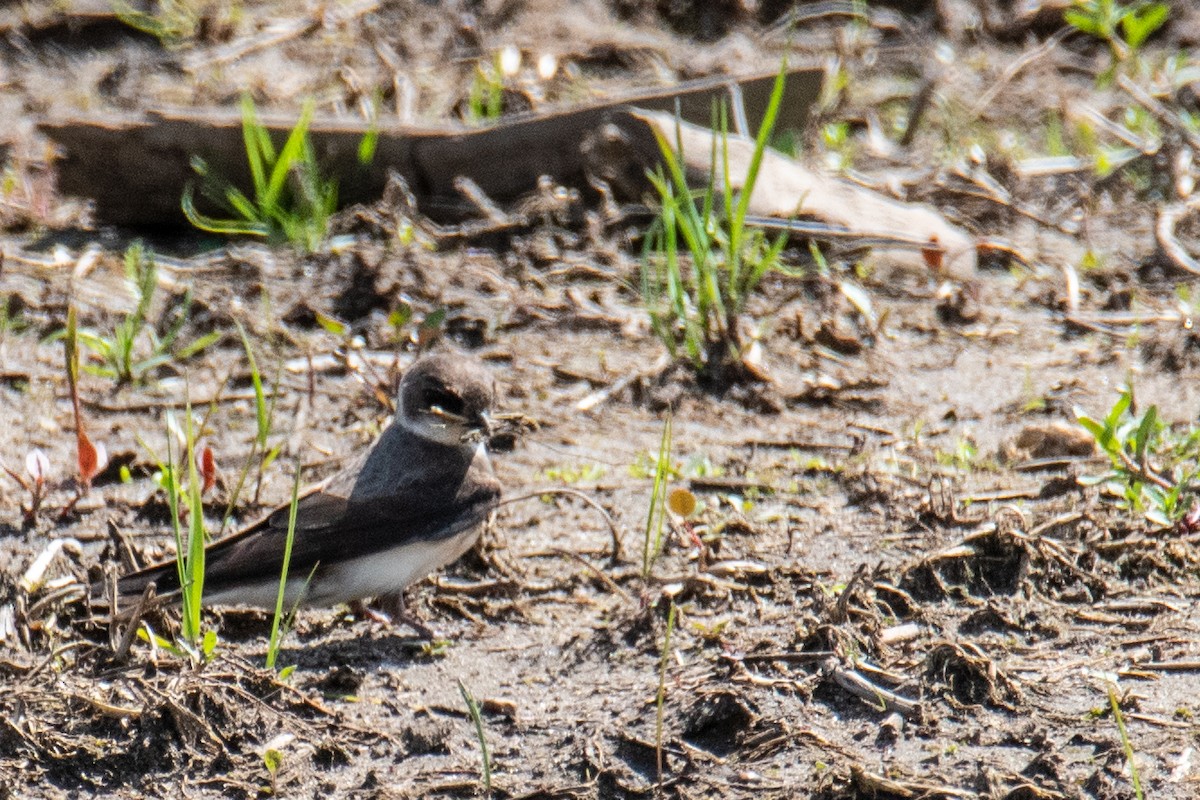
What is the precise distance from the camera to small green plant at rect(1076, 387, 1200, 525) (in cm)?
464

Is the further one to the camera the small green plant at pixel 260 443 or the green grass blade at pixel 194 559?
the small green plant at pixel 260 443

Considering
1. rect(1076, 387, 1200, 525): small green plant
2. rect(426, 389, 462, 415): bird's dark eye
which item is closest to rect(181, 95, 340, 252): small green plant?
rect(426, 389, 462, 415): bird's dark eye

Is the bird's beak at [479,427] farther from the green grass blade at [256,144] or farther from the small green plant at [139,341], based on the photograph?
the green grass blade at [256,144]

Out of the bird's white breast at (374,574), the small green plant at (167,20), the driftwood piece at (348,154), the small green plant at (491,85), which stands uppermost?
the small green plant at (167,20)

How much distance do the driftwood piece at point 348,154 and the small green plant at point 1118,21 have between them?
2628 mm

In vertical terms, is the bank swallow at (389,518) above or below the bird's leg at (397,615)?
above

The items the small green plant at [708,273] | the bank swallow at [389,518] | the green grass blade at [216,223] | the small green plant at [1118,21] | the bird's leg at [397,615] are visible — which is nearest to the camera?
the bank swallow at [389,518]

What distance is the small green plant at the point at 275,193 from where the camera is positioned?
714cm

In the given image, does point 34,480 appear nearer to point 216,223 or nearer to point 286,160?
point 286,160

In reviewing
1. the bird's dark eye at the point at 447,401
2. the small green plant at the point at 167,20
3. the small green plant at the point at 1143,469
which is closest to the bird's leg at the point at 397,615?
the bird's dark eye at the point at 447,401

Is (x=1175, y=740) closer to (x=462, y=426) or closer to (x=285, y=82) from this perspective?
(x=462, y=426)

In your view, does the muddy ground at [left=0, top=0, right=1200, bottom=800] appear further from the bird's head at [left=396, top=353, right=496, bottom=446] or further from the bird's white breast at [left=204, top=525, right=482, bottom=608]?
the bird's head at [left=396, top=353, right=496, bottom=446]

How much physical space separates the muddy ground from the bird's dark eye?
1.53 ft

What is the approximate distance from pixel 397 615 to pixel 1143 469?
2.32m
